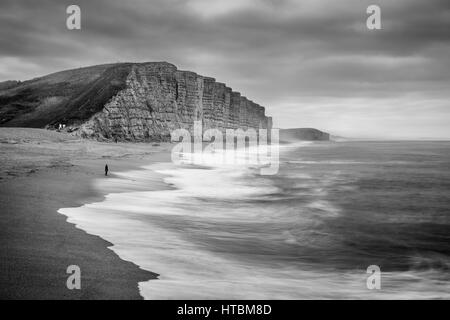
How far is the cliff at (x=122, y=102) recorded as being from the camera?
6594cm

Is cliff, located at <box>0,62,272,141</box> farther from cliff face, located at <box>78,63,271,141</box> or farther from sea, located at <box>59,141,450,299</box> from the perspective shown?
sea, located at <box>59,141,450,299</box>

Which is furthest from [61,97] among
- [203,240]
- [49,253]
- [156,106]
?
[49,253]

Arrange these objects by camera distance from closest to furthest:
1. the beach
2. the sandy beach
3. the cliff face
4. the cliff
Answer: the sandy beach
the beach
the cliff face
the cliff

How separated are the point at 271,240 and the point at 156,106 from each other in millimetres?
65771

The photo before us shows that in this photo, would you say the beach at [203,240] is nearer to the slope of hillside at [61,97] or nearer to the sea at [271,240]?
the sea at [271,240]

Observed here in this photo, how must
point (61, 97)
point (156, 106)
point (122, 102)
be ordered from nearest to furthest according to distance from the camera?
1. point (122, 102)
2. point (156, 106)
3. point (61, 97)

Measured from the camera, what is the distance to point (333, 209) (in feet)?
61.7

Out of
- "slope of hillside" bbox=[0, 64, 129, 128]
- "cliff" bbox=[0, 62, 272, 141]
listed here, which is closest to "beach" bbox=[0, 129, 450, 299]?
"cliff" bbox=[0, 62, 272, 141]

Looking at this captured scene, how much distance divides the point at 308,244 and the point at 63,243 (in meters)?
7.42

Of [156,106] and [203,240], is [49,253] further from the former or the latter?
[156,106]

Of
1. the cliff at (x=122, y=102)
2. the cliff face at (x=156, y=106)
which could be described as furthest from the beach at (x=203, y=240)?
the cliff at (x=122, y=102)

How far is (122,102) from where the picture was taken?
2682 inches

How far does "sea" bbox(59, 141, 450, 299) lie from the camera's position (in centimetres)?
728
